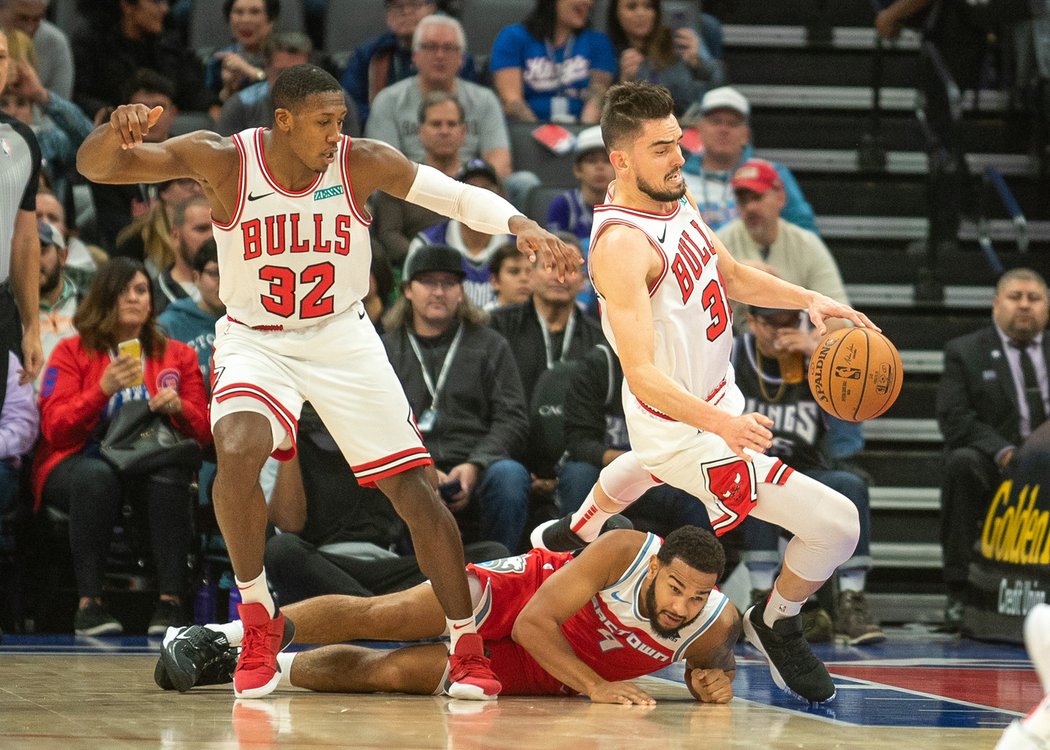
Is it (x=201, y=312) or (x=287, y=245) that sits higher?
(x=287, y=245)

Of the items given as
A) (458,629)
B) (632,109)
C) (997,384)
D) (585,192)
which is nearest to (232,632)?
(458,629)

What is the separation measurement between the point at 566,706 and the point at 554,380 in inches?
119

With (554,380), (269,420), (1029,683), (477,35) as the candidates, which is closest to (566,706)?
(269,420)

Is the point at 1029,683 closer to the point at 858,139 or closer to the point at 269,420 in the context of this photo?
the point at 269,420

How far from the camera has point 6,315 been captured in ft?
22.1

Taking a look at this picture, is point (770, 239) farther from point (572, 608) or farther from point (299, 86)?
point (299, 86)

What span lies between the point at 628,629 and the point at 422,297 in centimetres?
281

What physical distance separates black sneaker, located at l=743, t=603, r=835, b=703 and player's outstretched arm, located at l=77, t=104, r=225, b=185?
8.15ft

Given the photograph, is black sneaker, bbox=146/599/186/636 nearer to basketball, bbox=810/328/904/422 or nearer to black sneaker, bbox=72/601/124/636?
black sneaker, bbox=72/601/124/636

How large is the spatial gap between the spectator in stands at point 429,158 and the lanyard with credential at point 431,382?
45.9 inches

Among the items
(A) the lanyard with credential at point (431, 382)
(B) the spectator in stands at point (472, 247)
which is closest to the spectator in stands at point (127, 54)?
(B) the spectator in stands at point (472, 247)

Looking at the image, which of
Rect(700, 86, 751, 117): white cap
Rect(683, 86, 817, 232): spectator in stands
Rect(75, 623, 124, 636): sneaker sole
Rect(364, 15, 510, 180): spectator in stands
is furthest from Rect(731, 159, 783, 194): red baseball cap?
Rect(75, 623, 124, 636): sneaker sole

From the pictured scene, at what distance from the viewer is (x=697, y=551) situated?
5254 millimetres

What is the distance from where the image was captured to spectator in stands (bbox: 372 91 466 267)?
905 cm
